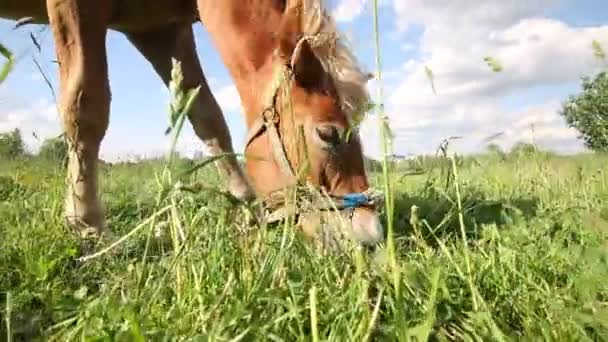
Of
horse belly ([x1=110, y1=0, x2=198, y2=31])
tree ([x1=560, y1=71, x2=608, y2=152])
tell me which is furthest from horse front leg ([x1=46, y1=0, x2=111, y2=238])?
tree ([x1=560, y1=71, x2=608, y2=152])

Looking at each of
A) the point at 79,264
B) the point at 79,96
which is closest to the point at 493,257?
the point at 79,264

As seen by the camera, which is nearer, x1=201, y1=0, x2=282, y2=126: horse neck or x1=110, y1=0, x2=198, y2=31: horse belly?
x1=201, y1=0, x2=282, y2=126: horse neck

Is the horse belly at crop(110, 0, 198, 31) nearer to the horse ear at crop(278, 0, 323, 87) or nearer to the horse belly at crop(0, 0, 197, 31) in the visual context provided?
the horse belly at crop(0, 0, 197, 31)

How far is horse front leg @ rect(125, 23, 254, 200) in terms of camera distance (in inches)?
204

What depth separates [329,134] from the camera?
3.45 meters

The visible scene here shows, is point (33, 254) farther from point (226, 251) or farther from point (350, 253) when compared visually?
point (350, 253)

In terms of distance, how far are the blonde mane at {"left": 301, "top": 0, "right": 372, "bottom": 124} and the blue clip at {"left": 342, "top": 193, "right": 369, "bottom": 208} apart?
45cm

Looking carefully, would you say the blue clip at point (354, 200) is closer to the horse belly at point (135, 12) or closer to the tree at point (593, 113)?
the tree at point (593, 113)

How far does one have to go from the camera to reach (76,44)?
388 centimetres

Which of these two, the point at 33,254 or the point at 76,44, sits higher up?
the point at 76,44

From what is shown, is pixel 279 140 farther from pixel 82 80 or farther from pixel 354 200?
pixel 82 80

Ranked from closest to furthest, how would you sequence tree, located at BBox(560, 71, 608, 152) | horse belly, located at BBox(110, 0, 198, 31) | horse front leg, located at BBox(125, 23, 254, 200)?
tree, located at BBox(560, 71, 608, 152), horse belly, located at BBox(110, 0, 198, 31), horse front leg, located at BBox(125, 23, 254, 200)

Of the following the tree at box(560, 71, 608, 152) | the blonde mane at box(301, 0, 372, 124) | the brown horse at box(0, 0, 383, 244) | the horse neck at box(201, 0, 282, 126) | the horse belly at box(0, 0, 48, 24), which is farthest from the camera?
the horse belly at box(0, 0, 48, 24)

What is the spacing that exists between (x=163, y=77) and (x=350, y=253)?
12.8 feet
